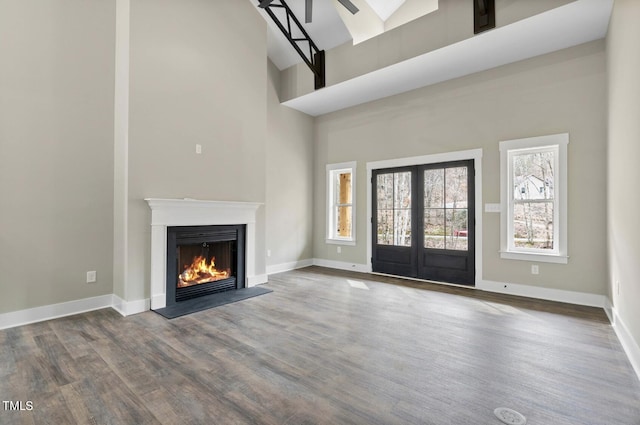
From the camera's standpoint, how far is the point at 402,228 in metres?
5.75

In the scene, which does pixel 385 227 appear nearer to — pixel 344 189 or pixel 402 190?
pixel 402 190

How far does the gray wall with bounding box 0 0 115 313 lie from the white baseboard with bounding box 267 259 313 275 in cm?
270

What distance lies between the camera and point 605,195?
389cm

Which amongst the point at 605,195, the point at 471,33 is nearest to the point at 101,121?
the point at 471,33

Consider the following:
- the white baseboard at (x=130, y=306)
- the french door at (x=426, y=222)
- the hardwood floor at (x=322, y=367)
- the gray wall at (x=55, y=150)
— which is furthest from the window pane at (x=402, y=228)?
the gray wall at (x=55, y=150)

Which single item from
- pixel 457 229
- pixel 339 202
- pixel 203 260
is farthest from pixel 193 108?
pixel 457 229

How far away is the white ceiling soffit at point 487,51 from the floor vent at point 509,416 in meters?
4.04

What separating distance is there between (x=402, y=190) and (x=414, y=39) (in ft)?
8.06

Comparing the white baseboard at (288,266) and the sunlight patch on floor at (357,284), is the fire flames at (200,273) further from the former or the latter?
the sunlight patch on floor at (357,284)

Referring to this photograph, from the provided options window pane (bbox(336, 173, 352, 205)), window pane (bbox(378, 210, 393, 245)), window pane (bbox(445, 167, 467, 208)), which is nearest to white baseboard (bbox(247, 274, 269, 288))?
window pane (bbox(378, 210, 393, 245))

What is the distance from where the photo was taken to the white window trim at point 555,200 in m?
4.16

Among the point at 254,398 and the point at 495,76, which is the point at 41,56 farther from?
the point at 495,76

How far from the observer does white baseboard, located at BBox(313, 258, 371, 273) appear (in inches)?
Answer: 245

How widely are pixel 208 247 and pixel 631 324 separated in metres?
4.70
